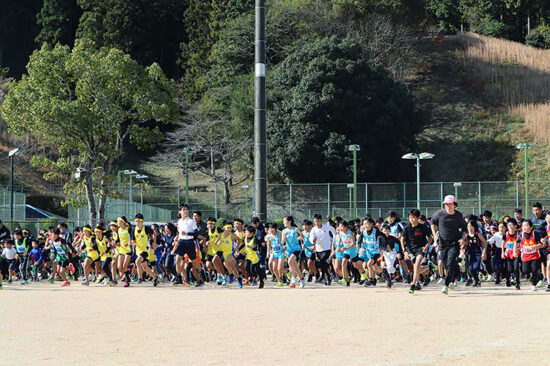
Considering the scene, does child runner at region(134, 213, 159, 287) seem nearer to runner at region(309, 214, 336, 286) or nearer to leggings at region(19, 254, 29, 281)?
runner at region(309, 214, 336, 286)

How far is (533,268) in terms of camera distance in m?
15.9

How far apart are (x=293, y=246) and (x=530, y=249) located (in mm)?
5701

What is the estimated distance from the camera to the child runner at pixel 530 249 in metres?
15.8

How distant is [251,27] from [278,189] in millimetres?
18323

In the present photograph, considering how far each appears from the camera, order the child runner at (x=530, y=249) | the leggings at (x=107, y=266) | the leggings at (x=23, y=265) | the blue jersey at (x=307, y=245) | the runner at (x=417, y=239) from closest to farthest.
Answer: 1. the runner at (x=417, y=239)
2. the child runner at (x=530, y=249)
3. the blue jersey at (x=307, y=245)
4. the leggings at (x=107, y=266)
5. the leggings at (x=23, y=265)

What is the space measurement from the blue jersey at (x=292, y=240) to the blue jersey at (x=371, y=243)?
1877 millimetres

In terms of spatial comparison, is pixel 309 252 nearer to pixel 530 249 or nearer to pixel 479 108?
pixel 530 249

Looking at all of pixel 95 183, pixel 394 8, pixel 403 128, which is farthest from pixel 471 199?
pixel 394 8

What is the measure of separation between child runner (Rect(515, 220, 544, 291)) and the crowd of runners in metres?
0.02

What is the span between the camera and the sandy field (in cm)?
794

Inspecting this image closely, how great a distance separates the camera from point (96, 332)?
1009 cm

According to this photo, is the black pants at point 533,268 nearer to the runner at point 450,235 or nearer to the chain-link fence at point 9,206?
the runner at point 450,235

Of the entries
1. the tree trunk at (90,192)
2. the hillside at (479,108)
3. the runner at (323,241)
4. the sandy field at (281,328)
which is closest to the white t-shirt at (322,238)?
the runner at (323,241)

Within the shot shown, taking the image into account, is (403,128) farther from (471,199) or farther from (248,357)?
(248,357)
